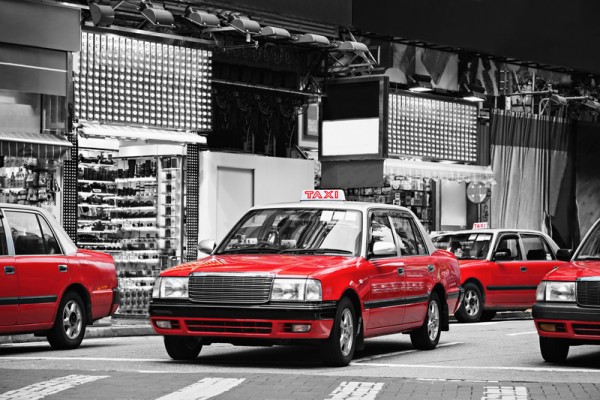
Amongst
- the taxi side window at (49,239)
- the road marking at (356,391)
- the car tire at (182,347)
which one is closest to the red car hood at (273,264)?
the car tire at (182,347)

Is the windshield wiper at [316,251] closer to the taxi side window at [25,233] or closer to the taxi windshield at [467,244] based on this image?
the taxi side window at [25,233]

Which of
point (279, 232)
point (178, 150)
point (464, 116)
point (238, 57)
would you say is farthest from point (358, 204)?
point (464, 116)

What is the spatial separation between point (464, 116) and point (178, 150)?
10.5 meters

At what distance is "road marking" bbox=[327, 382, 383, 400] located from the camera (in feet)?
35.5

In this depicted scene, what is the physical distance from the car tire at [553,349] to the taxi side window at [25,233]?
5909 mm

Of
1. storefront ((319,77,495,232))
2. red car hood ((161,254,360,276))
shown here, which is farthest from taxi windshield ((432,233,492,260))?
red car hood ((161,254,360,276))

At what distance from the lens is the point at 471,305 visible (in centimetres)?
2294

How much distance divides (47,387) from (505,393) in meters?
3.90

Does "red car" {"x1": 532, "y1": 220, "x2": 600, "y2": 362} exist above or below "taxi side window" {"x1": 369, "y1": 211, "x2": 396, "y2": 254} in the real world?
below

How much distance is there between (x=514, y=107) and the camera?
34.6m

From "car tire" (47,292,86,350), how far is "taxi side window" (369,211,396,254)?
3.78 metres

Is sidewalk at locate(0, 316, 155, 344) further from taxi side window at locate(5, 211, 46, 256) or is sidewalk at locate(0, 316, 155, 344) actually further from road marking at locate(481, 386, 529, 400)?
road marking at locate(481, 386, 529, 400)

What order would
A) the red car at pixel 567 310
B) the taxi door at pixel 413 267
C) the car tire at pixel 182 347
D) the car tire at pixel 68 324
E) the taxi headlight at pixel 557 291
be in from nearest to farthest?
1. the red car at pixel 567 310
2. the taxi headlight at pixel 557 291
3. the car tire at pixel 182 347
4. the taxi door at pixel 413 267
5. the car tire at pixel 68 324

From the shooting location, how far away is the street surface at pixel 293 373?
1113 cm
